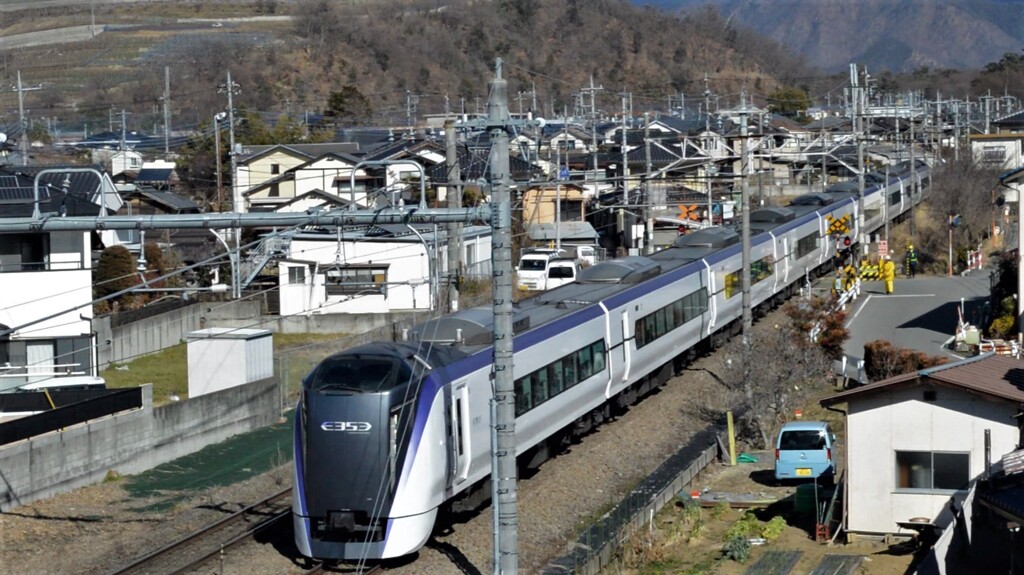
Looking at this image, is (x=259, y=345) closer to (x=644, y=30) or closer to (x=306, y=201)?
(x=306, y=201)

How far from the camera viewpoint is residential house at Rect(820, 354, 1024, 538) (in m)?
11.2

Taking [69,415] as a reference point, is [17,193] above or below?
above

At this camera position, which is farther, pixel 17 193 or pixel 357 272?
pixel 357 272

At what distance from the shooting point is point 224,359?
17516 millimetres

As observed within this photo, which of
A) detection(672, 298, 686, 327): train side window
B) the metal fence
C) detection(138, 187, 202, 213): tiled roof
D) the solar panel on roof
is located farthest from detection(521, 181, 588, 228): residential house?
the metal fence

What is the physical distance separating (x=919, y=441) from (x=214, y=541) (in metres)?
6.27

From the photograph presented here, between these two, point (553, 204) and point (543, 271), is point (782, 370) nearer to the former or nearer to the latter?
point (543, 271)

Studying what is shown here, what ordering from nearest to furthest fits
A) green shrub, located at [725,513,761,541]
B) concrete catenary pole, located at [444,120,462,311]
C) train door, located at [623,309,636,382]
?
1. green shrub, located at [725,513,761,541]
2. train door, located at [623,309,636,382]
3. concrete catenary pole, located at [444,120,462,311]

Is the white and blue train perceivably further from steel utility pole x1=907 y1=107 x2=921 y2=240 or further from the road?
steel utility pole x1=907 y1=107 x2=921 y2=240

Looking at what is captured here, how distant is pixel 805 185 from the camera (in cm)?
4844

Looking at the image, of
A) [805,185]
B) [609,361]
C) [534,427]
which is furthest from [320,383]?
[805,185]

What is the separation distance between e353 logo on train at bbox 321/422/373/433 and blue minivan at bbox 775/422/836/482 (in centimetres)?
537

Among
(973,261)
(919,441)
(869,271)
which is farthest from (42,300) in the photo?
(973,261)

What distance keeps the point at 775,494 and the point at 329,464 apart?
5350mm
